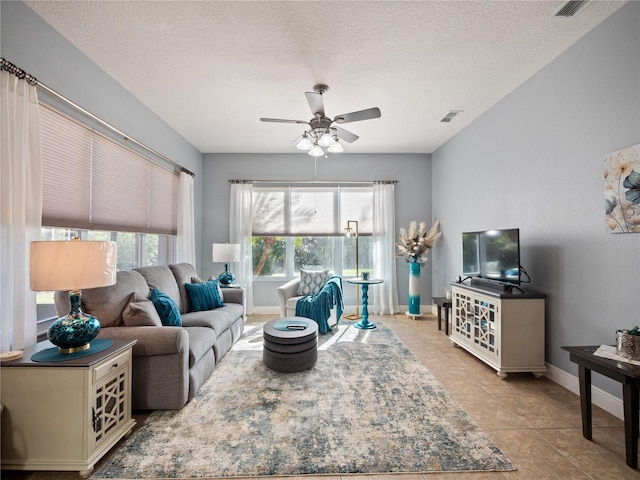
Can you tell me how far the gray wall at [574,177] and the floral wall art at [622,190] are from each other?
7 centimetres

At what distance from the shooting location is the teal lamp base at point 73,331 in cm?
178

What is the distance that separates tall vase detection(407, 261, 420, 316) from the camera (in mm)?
5172

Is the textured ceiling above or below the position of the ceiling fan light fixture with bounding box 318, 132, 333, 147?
above

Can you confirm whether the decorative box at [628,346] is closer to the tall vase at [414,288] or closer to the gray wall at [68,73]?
the tall vase at [414,288]

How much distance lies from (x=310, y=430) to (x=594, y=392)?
7.42 ft

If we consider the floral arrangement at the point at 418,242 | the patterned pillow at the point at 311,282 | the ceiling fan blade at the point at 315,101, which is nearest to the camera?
the ceiling fan blade at the point at 315,101

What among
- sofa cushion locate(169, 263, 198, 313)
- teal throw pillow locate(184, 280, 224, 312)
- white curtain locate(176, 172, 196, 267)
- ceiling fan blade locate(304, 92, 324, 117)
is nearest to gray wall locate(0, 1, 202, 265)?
white curtain locate(176, 172, 196, 267)

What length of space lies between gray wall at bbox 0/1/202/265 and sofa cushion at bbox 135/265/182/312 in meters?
1.52

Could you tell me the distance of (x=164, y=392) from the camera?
90.9 inches

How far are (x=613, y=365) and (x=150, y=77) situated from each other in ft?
14.2

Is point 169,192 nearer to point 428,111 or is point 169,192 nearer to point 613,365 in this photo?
point 428,111

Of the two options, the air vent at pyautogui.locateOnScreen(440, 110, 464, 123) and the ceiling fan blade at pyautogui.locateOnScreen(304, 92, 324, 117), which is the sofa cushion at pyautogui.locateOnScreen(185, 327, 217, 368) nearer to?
the ceiling fan blade at pyautogui.locateOnScreen(304, 92, 324, 117)

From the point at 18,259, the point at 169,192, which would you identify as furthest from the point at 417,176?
Result: the point at 18,259

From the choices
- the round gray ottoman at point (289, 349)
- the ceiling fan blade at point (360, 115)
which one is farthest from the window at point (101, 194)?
the ceiling fan blade at point (360, 115)
